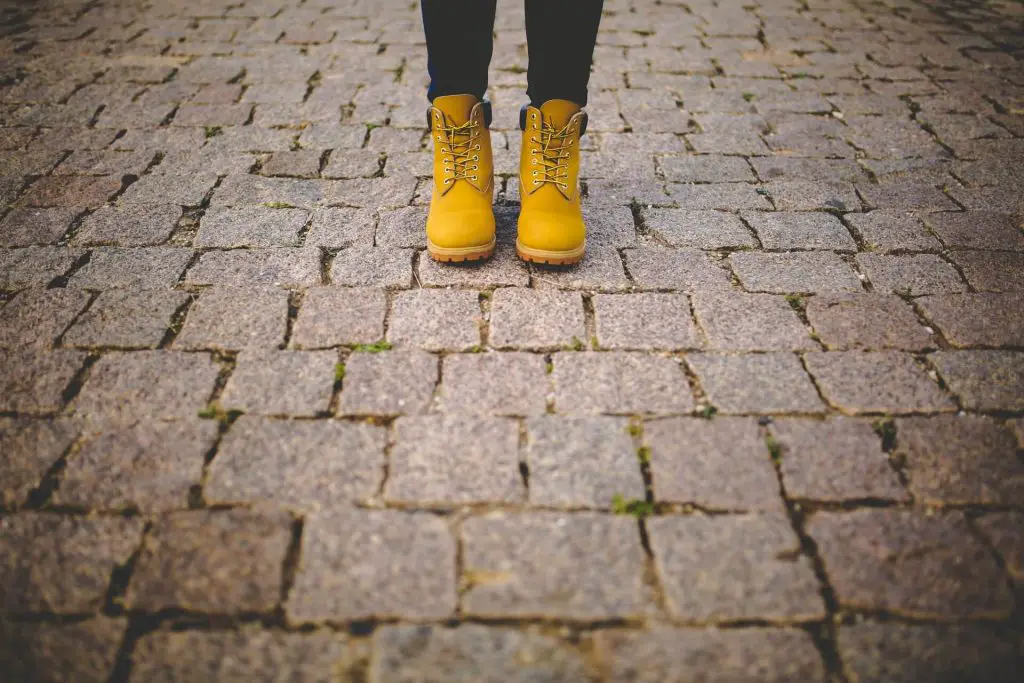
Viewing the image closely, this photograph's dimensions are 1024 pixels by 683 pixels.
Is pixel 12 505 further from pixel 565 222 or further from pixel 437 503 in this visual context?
pixel 565 222

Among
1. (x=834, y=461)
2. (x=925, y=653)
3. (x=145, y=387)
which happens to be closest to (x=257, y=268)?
(x=145, y=387)

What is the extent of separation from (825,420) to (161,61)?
4301 mm

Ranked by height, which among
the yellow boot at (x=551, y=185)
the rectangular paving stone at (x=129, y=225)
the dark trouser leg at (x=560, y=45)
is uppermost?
the dark trouser leg at (x=560, y=45)

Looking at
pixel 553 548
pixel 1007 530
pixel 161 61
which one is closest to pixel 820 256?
pixel 1007 530

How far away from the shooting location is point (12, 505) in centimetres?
135

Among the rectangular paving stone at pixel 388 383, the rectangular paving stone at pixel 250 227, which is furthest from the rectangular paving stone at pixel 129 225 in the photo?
the rectangular paving stone at pixel 388 383

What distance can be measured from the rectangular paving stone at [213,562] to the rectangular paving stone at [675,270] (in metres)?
1.36

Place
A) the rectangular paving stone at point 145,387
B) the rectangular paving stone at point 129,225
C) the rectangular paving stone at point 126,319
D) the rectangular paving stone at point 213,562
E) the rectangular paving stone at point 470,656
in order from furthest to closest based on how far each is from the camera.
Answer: the rectangular paving stone at point 129,225 < the rectangular paving stone at point 126,319 < the rectangular paving stone at point 145,387 < the rectangular paving stone at point 213,562 < the rectangular paving stone at point 470,656

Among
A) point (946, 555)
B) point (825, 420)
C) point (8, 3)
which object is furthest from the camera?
point (8, 3)

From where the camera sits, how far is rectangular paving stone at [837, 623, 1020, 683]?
110 centimetres

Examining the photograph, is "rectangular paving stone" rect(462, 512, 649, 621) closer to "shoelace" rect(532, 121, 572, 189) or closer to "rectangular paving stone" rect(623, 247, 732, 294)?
"rectangular paving stone" rect(623, 247, 732, 294)

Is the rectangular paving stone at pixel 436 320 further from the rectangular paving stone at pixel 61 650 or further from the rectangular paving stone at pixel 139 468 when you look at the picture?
the rectangular paving stone at pixel 61 650

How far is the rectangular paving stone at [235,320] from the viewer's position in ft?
5.84

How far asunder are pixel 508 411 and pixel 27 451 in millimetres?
1176
